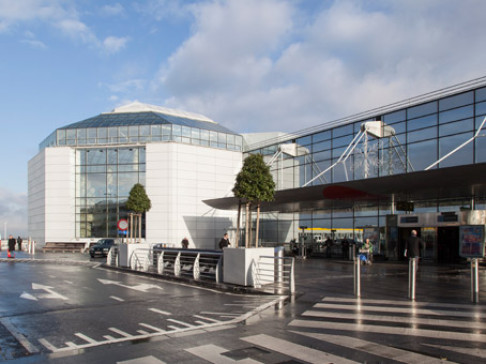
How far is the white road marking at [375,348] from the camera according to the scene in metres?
6.29

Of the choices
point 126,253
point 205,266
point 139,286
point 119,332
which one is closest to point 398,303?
point 119,332

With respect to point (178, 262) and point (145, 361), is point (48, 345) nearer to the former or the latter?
point (145, 361)

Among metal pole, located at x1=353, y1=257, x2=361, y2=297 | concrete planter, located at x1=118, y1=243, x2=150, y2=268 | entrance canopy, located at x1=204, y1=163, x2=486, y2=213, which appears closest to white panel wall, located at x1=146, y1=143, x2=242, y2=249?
entrance canopy, located at x1=204, y1=163, x2=486, y2=213

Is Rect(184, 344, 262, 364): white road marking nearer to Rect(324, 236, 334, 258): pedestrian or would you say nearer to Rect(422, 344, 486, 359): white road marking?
Rect(422, 344, 486, 359): white road marking

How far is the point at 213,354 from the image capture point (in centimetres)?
664

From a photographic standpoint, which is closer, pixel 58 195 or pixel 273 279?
pixel 273 279

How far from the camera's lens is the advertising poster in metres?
21.7

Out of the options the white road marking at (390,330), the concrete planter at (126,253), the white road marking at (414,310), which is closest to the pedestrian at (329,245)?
the concrete planter at (126,253)

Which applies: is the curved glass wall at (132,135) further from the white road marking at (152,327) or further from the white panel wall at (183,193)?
the white road marking at (152,327)

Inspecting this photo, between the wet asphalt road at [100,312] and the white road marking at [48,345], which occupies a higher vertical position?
the white road marking at [48,345]

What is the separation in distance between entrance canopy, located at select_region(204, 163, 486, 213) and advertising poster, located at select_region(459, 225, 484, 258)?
2.16 meters

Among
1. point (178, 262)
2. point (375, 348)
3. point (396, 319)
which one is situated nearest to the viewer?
point (375, 348)

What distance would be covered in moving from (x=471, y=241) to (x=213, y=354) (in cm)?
1952

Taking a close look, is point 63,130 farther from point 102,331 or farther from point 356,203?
point 102,331
